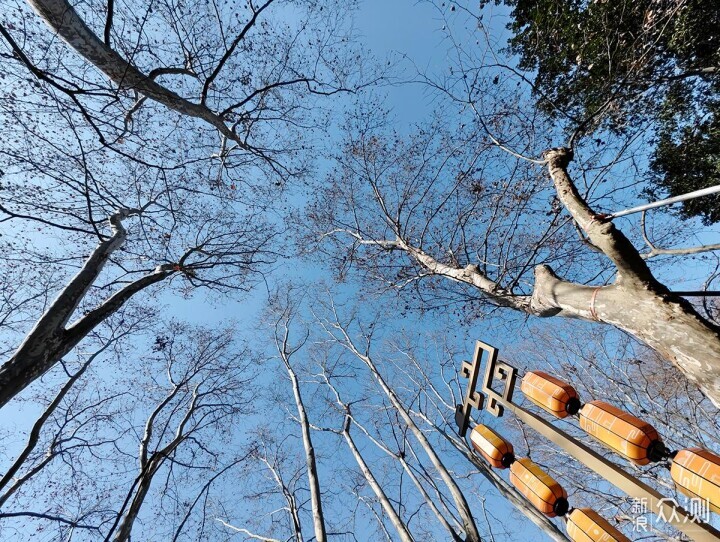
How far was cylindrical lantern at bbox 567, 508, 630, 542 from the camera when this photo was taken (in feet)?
8.77

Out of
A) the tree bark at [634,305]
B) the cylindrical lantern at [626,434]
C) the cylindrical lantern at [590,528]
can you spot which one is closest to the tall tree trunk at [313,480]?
the cylindrical lantern at [590,528]

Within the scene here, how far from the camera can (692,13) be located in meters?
4.35

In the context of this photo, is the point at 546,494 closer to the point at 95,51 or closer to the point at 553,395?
the point at 553,395

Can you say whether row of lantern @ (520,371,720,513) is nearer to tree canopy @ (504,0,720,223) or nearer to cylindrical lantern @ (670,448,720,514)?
cylindrical lantern @ (670,448,720,514)

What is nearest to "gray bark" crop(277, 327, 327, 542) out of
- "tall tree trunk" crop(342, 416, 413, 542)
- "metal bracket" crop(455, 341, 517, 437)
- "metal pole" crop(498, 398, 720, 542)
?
"tall tree trunk" crop(342, 416, 413, 542)

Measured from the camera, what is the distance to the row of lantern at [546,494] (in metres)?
2.74

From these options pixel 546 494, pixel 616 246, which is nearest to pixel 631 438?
pixel 546 494

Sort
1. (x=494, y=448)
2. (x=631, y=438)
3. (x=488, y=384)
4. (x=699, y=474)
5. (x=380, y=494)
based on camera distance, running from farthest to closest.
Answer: (x=380, y=494), (x=488, y=384), (x=494, y=448), (x=631, y=438), (x=699, y=474)

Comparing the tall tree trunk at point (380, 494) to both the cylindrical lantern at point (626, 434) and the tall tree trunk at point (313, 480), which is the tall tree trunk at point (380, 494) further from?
the cylindrical lantern at point (626, 434)

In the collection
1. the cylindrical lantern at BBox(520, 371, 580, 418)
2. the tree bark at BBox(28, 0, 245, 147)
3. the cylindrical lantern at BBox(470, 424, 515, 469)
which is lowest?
the cylindrical lantern at BBox(470, 424, 515, 469)

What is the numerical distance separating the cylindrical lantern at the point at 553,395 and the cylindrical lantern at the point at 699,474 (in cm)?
72

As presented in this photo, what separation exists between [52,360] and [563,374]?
1114 cm

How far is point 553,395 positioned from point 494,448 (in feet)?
3.17

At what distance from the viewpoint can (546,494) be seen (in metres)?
2.89
